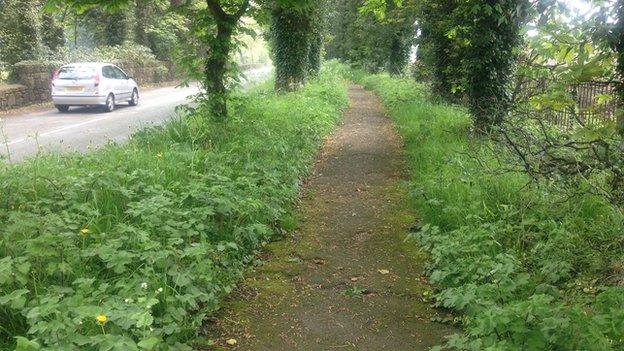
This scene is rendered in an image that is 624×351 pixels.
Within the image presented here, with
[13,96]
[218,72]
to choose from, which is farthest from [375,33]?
[218,72]

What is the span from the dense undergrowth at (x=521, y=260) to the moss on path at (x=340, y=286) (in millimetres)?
292

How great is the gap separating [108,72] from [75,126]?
5093 mm

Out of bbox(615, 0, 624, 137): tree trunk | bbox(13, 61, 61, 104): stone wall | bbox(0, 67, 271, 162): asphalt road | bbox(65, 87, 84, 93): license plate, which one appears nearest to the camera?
bbox(615, 0, 624, 137): tree trunk

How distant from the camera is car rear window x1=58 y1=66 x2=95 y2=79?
17.8m

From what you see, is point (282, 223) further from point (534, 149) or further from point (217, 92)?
point (217, 92)

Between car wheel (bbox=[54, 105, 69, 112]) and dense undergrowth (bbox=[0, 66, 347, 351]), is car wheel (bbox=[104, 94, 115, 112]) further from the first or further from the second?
dense undergrowth (bbox=[0, 66, 347, 351])

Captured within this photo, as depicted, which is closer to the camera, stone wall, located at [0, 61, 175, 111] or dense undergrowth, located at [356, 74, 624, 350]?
dense undergrowth, located at [356, 74, 624, 350]

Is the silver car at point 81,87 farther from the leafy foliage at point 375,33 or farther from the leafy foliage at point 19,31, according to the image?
the leafy foliage at point 375,33

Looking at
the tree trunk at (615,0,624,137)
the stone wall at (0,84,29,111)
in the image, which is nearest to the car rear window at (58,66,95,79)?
the stone wall at (0,84,29,111)

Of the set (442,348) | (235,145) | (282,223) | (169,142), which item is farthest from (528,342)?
(169,142)

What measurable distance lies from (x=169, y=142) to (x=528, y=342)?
20.4 feet

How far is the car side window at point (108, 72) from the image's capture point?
18.6 meters

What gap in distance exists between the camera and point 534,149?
565 centimetres

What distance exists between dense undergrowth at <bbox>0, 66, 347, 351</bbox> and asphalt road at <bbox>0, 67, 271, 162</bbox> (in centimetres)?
292
